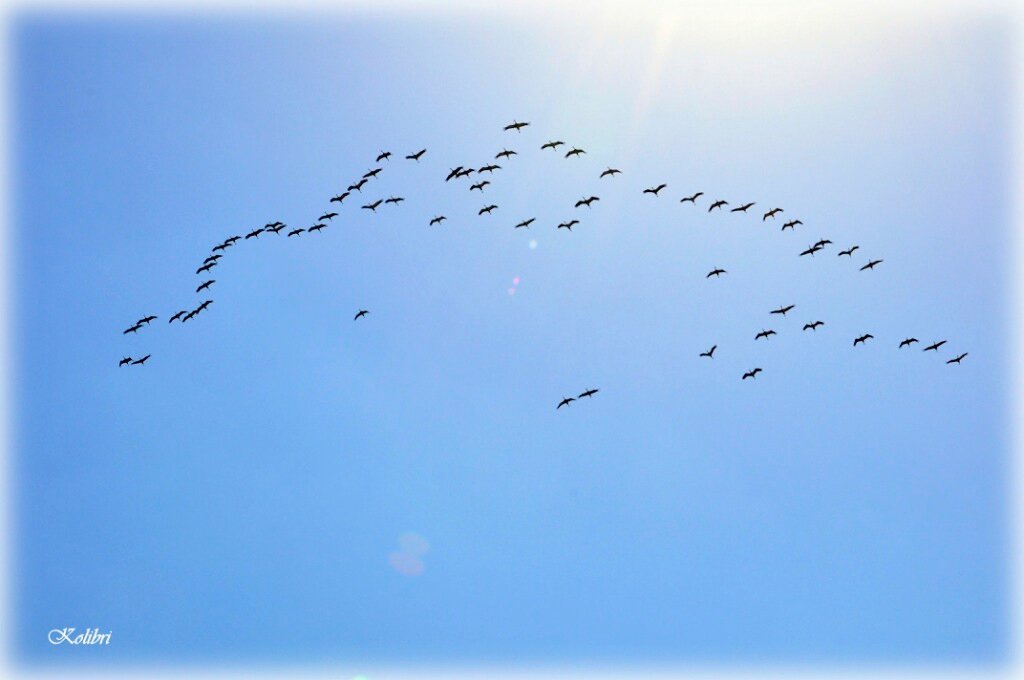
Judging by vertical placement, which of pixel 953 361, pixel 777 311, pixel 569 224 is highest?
pixel 569 224

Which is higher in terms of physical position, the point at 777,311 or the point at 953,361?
the point at 777,311

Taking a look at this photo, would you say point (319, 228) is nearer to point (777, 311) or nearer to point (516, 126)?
point (516, 126)

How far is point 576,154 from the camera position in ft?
388

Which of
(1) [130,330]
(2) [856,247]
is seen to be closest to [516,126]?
(2) [856,247]

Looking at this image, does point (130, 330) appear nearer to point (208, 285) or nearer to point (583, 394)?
point (208, 285)

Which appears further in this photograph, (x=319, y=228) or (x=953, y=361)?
(x=319, y=228)

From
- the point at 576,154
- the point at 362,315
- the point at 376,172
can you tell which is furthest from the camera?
the point at 362,315

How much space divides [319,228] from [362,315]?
38.3 feet

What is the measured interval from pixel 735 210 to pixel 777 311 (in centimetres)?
1079

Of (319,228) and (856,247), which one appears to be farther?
(319,228)

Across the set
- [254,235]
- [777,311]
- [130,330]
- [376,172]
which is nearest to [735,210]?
[777,311]

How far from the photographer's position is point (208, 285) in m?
132

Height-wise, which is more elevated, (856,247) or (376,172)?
(376,172)

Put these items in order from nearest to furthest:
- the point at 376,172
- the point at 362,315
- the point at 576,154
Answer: the point at 576,154
the point at 376,172
the point at 362,315
